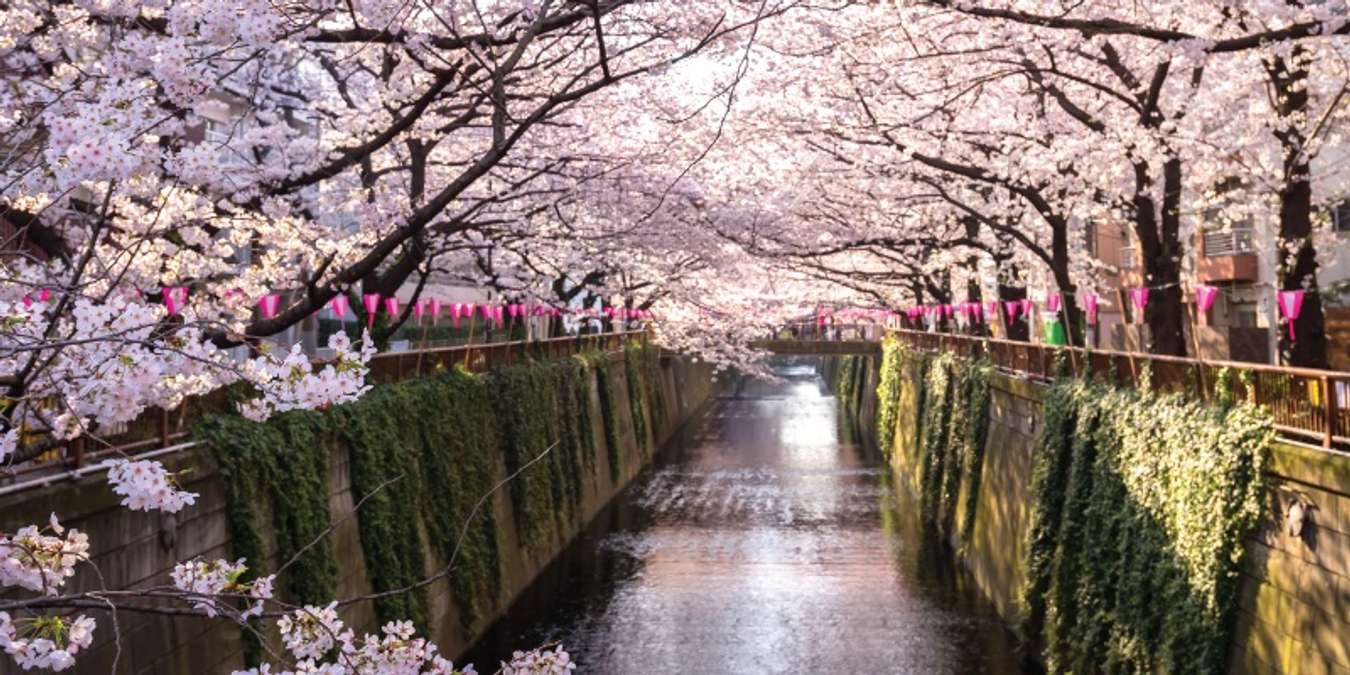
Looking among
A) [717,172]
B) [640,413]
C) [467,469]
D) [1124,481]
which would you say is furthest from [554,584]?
[640,413]

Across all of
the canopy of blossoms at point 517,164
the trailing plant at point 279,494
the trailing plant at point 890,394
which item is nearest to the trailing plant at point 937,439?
the canopy of blossoms at point 517,164

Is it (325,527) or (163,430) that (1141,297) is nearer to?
(325,527)

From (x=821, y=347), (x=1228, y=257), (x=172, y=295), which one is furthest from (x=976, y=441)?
(x=821, y=347)

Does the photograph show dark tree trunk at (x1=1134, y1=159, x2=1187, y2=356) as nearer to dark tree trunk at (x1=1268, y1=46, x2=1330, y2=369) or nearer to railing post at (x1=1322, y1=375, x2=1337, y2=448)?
dark tree trunk at (x1=1268, y1=46, x2=1330, y2=369)

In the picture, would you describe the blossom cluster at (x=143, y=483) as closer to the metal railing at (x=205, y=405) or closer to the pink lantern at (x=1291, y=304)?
the metal railing at (x=205, y=405)

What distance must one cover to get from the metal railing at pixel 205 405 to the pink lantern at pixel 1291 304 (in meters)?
10.5

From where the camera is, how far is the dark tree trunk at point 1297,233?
14664 millimetres

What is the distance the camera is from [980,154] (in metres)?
25.0

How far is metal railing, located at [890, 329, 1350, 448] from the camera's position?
10570 mm

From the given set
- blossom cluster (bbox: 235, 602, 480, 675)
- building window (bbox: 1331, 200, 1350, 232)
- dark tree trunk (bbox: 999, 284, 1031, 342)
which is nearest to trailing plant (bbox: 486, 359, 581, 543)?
dark tree trunk (bbox: 999, 284, 1031, 342)

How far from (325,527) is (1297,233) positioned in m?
11.7

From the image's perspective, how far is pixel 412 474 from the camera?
18906 millimetres

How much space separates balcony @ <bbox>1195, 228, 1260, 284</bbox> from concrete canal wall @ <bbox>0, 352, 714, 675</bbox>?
58.0 ft

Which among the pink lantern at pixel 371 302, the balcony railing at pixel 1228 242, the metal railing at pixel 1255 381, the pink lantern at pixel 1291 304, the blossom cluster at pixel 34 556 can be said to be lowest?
the metal railing at pixel 1255 381
